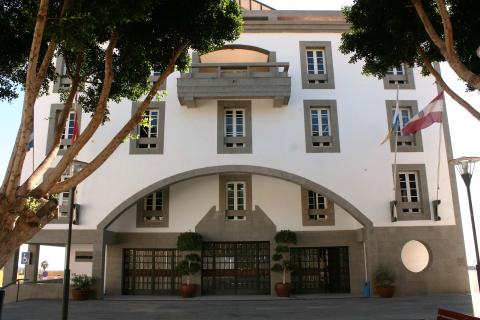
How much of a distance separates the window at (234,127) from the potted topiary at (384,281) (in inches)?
298

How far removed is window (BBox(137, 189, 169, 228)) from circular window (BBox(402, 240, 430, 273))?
11.0 metres

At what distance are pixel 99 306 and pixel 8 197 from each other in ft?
33.4

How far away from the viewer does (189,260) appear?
21.2 metres

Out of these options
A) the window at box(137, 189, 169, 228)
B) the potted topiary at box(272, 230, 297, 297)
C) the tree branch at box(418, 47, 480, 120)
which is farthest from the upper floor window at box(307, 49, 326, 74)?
the tree branch at box(418, 47, 480, 120)

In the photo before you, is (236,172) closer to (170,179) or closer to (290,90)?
(170,179)

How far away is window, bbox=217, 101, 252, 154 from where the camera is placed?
67.6 feet

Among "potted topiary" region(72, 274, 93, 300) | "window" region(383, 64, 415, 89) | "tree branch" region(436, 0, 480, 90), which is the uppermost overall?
"window" region(383, 64, 415, 89)

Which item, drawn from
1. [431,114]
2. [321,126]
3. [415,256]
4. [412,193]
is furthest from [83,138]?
[415,256]

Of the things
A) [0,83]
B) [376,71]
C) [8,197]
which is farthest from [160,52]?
[376,71]

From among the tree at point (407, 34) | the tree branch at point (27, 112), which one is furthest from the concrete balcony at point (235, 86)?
the tree branch at point (27, 112)

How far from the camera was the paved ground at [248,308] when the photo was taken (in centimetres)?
1462

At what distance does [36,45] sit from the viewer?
8711mm

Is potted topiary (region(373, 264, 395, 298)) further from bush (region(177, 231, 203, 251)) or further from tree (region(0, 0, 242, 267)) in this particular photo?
tree (region(0, 0, 242, 267))

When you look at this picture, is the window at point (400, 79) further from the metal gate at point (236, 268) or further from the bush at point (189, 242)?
the bush at point (189, 242)
